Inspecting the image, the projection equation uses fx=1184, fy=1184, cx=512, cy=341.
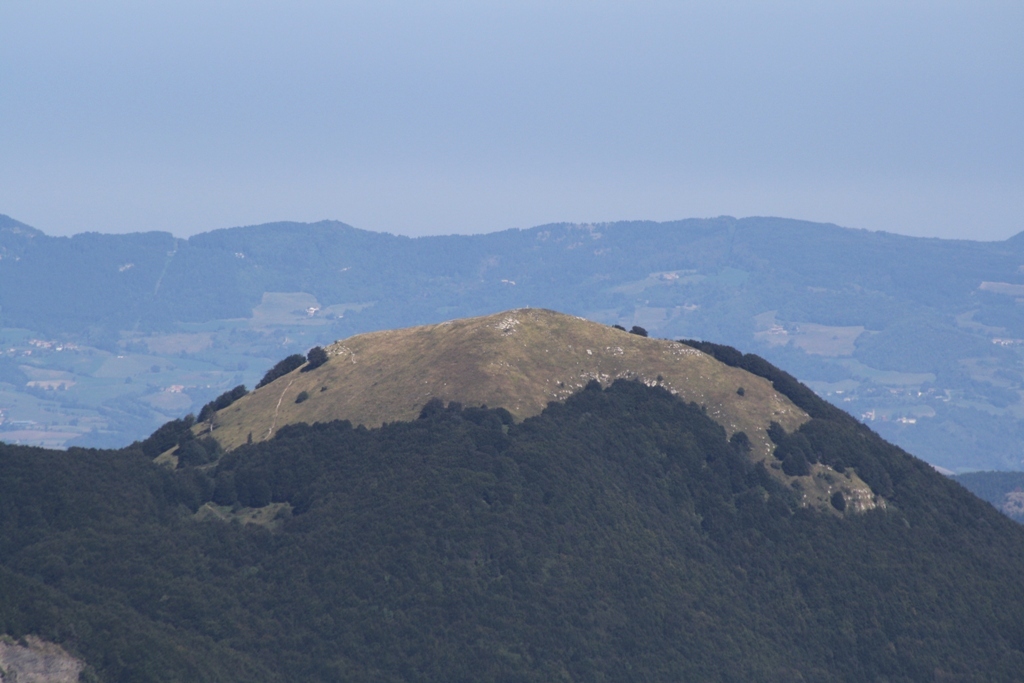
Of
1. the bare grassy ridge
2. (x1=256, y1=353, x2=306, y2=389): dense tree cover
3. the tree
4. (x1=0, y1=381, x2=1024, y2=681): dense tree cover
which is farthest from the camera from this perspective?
(x1=256, y1=353, x2=306, y2=389): dense tree cover

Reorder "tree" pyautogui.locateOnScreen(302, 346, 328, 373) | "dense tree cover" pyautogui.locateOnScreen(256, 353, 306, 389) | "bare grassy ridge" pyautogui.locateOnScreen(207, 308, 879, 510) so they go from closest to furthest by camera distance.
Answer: "bare grassy ridge" pyautogui.locateOnScreen(207, 308, 879, 510), "tree" pyautogui.locateOnScreen(302, 346, 328, 373), "dense tree cover" pyautogui.locateOnScreen(256, 353, 306, 389)

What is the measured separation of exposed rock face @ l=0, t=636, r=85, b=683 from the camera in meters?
87.4

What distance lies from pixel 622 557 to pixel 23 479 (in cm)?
6807

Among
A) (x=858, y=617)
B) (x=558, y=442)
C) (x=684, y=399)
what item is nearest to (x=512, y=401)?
(x=558, y=442)

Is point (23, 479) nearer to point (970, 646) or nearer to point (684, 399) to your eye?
point (684, 399)

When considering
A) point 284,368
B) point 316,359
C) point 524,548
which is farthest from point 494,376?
point 284,368

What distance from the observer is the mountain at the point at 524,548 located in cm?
11981

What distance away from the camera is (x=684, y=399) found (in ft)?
541

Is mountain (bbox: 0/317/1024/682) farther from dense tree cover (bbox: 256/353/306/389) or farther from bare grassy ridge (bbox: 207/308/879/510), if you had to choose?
dense tree cover (bbox: 256/353/306/389)

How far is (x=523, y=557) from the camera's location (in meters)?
131

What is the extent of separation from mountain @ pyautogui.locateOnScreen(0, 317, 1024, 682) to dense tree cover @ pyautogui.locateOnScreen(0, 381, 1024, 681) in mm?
295

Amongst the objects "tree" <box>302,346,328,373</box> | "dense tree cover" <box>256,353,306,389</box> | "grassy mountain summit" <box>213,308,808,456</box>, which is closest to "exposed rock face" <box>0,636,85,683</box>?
"grassy mountain summit" <box>213,308,808,456</box>

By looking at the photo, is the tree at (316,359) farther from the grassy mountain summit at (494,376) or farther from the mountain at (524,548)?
the mountain at (524,548)

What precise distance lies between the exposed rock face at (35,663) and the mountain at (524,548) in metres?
4.69
